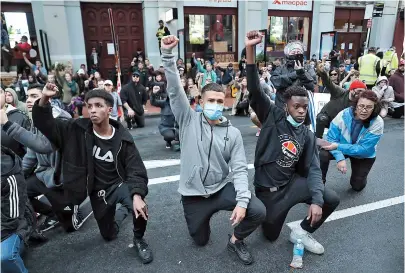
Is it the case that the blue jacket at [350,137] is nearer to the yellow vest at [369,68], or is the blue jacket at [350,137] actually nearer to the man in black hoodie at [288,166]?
the man in black hoodie at [288,166]

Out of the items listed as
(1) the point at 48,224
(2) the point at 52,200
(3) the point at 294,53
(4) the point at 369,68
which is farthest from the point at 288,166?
(4) the point at 369,68

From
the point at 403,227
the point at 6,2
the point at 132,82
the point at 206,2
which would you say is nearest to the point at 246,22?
the point at 206,2

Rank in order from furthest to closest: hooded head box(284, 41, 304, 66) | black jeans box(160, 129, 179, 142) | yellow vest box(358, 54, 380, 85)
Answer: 1. yellow vest box(358, 54, 380, 85)
2. black jeans box(160, 129, 179, 142)
3. hooded head box(284, 41, 304, 66)

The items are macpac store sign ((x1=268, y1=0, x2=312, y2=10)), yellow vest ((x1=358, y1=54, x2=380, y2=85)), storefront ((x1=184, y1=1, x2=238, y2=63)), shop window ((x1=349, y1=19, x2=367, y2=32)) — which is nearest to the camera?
yellow vest ((x1=358, y1=54, x2=380, y2=85))

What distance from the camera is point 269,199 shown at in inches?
123

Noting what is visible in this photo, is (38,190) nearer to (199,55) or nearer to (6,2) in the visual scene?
(6,2)

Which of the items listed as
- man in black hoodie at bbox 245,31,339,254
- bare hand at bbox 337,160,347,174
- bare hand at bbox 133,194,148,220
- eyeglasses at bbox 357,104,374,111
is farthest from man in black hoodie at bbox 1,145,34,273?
eyeglasses at bbox 357,104,374,111

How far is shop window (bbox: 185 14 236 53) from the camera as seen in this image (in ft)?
48.4

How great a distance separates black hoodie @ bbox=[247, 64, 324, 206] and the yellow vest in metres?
8.42

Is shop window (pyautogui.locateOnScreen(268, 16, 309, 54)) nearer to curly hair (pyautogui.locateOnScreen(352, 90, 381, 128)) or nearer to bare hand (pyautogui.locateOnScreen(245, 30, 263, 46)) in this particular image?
curly hair (pyautogui.locateOnScreen(352, 90, 381, 128))

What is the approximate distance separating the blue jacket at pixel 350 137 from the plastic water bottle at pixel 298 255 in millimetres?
1375

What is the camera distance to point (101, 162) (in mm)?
2973

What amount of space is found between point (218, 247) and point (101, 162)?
1.42m

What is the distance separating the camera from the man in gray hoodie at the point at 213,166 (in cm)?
285
